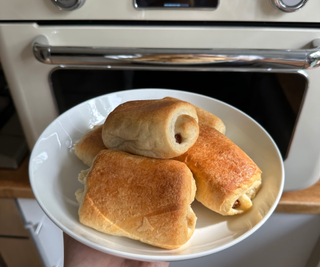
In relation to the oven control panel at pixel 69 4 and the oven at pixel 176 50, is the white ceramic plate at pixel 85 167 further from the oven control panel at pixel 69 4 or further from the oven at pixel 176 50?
the oven control panel at pixel 69 4

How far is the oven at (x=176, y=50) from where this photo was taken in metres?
0.49

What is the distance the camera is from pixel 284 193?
27.2 inches

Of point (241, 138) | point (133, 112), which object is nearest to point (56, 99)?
point (133, 112)

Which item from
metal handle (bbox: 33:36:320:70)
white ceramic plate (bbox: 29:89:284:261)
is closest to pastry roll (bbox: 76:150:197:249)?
white ceramic plate (bbox: 29:89:284:261)

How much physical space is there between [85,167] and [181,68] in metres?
0.27

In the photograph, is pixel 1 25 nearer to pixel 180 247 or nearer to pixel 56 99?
pixel 56 99

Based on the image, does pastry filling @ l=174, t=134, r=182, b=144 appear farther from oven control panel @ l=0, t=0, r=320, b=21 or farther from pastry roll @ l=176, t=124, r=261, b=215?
oven control panel @ l=0, t=0, r=320, b=21

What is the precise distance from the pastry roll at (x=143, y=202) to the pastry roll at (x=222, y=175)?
30 mm

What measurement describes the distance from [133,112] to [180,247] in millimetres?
203

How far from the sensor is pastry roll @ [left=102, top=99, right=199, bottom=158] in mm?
374

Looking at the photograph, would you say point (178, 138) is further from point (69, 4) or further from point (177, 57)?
point (69, 4)

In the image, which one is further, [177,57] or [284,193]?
[284,193]

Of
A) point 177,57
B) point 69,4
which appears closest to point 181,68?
point 177,57

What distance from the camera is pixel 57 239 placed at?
891mm
